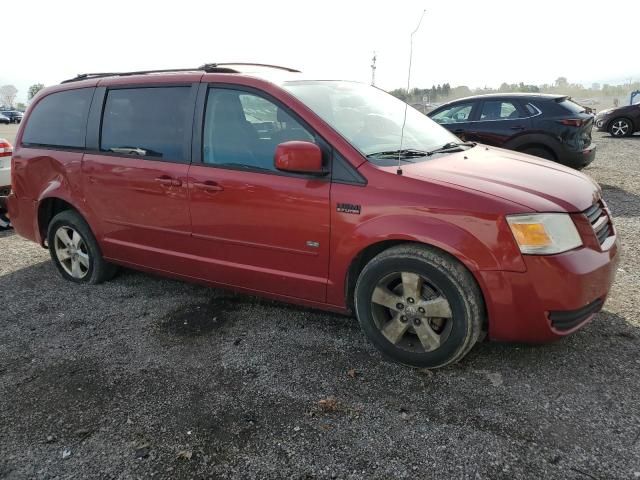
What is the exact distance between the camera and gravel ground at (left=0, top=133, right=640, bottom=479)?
92.7 inches

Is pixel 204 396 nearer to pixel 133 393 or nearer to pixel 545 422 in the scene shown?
pixel 133 393

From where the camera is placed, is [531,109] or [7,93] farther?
[7,93]

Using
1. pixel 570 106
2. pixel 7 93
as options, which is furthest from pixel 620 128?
pixel 7 93

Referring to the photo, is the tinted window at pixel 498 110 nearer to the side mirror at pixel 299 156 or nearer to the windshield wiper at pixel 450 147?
the windshield wiper at pixel 450 147

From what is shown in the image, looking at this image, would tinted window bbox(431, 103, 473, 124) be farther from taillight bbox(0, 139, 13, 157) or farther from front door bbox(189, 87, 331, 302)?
taillight bbox(0, 139, 13, 157)

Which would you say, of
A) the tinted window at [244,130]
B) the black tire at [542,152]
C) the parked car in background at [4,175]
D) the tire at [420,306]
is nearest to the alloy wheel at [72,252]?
the tinted window at [244,130]

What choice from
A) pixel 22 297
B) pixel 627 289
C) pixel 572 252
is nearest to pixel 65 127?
pixel 22 297

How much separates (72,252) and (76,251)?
2.4 inches

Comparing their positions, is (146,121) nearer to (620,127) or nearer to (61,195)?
(61,195)

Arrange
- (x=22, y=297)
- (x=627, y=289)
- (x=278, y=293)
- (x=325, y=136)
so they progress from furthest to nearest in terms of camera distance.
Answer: (x=22, y=297) < (x=627, y=289) < (x=278, y=293) < (x=325, y=136)

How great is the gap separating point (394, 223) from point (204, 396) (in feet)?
4.80

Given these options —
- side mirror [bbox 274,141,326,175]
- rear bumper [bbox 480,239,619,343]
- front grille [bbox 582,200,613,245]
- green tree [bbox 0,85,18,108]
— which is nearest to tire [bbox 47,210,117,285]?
side mirror [bbox 274,141,326,175]

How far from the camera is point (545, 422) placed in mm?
2555

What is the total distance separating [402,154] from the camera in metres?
3.32
